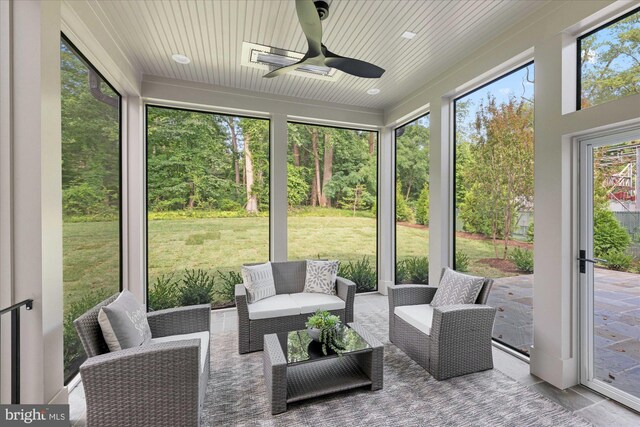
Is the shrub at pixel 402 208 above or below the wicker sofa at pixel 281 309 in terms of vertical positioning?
above

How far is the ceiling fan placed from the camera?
189 cm

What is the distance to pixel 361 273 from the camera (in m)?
5.28

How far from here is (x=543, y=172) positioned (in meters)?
2.56

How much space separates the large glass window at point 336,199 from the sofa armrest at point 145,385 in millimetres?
3050

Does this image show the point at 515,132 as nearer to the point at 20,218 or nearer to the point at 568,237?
the point at 568,237

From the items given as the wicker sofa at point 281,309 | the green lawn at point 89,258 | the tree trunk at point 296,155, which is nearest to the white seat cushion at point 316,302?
the wicker sofa at point 281,309

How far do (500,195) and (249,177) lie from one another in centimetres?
350

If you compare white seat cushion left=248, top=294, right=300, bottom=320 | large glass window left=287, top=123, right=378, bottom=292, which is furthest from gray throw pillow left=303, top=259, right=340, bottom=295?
large glass window left=287, top=123, right=378, bottom=292

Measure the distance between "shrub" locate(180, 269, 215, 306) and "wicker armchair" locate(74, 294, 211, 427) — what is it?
247cm

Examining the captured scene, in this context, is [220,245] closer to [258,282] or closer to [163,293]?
[163,293]

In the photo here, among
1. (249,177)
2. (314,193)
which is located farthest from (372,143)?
(249,177)

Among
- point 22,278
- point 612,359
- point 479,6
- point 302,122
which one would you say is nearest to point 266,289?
point 22,278

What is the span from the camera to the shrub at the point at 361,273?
17.2 feet

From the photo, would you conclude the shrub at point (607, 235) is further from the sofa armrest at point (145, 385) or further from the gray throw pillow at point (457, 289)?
the sofa armrest at point (145, 385)
